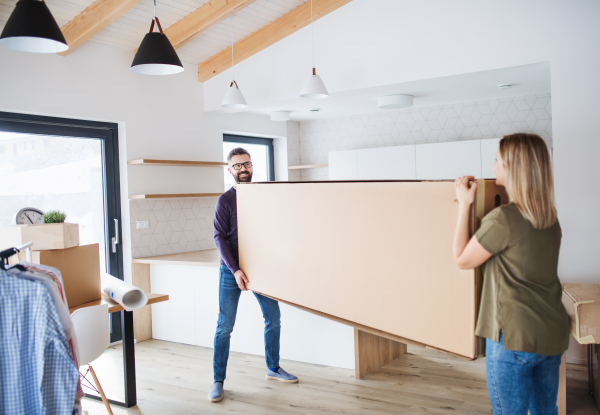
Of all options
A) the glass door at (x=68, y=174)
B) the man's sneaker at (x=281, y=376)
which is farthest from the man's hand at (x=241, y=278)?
the glass door at (x=68, y=174)

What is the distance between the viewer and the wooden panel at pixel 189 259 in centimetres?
358

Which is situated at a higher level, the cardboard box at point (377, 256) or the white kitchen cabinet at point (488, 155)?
the white kitchen cabinet at point (488, 155)

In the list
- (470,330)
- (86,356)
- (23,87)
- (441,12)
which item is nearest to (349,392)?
(86,356)

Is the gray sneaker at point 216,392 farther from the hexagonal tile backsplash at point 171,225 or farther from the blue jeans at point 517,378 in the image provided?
the blue jeans at point 517,378

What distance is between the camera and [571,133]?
291 cm

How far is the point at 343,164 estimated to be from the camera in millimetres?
5023

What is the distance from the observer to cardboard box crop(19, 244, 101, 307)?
89.6 inches

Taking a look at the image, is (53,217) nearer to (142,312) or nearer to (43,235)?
(43,235)

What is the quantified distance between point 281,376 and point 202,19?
2508 mm

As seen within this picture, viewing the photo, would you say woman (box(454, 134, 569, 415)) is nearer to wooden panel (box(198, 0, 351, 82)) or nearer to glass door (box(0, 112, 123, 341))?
wooden panel (box(198, 0, 351, 82))

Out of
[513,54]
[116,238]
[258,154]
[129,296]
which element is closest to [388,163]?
[258,154]

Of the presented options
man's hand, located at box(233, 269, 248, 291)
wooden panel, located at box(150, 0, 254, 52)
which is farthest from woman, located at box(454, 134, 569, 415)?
wooden panel, located at box(150, 0, 254, 52)

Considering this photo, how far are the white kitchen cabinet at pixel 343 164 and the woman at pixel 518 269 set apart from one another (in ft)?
11.7

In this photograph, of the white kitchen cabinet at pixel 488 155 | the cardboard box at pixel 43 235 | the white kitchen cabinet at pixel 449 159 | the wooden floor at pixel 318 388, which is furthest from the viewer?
the white kitchen cabinet at pixel 449 159
